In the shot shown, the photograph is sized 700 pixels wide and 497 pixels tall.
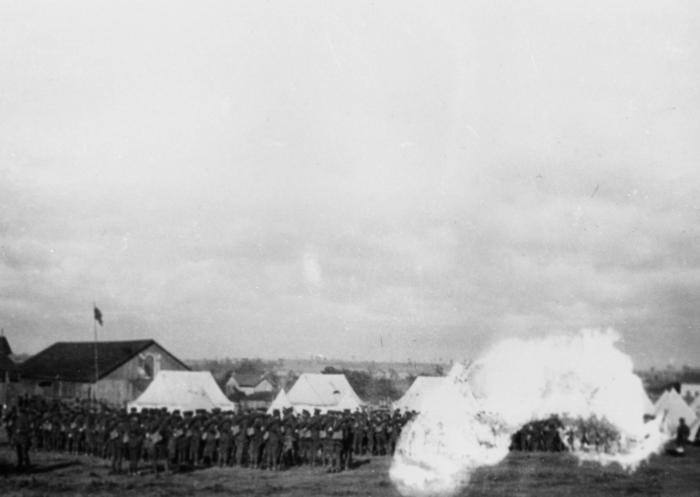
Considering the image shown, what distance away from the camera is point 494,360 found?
1619 centimetres

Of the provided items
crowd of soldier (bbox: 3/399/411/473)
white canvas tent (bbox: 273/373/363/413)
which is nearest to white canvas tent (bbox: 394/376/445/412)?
white canvas tent (bbox: 273/373/363/413)

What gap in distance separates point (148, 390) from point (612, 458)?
45.7 ft

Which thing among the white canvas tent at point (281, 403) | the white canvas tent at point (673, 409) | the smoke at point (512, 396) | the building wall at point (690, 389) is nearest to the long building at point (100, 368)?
the white canvas tent at point (281, 403)

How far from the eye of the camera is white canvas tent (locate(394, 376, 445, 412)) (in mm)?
19953

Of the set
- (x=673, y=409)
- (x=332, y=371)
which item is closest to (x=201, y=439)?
(x=332, y=371)

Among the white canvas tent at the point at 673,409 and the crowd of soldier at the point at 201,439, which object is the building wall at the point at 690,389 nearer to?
the white canvas tent at the point at 673,409

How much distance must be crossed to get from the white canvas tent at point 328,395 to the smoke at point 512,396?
21.0 feet

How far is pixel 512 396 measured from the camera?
640 inches

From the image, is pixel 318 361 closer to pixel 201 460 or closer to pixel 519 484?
pixel 201 460

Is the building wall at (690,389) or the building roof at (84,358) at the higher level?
the building roof at (84,358)

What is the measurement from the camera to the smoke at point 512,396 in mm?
15648

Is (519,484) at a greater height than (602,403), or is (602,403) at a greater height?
(602,403)

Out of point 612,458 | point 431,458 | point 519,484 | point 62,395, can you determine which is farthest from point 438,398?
point 62,395

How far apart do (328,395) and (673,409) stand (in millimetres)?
10560
